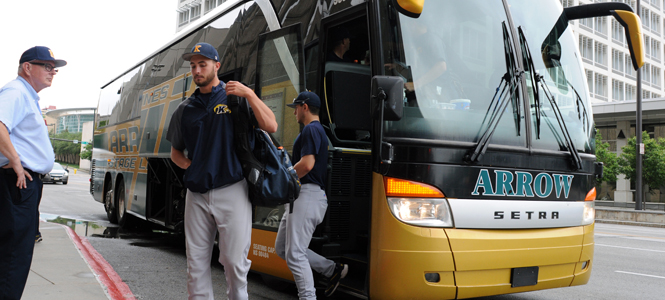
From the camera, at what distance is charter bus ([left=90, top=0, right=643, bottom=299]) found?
4188mm

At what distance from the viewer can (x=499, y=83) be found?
14.9ft

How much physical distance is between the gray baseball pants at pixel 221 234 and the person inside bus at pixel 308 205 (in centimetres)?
105

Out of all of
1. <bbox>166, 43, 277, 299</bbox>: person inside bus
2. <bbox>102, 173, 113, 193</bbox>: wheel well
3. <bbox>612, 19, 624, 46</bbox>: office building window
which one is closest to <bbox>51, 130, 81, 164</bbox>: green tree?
<bbox>612, 19, 624, 46</bbox>: office building window

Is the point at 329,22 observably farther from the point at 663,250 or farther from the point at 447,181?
the point at 663,250

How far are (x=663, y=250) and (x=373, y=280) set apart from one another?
9.14 m

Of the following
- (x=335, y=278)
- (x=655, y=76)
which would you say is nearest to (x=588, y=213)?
(x=335, y=278)

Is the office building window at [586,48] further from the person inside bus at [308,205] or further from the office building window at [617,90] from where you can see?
the person inside bus at [308,205]

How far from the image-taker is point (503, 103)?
4.49m

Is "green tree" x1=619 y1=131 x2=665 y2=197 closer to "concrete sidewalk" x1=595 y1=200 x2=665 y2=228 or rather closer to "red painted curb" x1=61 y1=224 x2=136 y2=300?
"concrete sidewalk" x1=595 y1=200 x2=665 y2=228

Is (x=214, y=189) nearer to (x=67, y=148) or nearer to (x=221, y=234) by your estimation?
(x=221, y=234)

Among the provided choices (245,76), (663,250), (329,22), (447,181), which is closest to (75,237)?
(245,76)

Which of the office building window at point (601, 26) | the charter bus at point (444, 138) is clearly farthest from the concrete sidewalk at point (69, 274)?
the office building window at point (601, 26)

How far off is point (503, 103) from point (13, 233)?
3.74m

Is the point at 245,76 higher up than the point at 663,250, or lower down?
higher up
